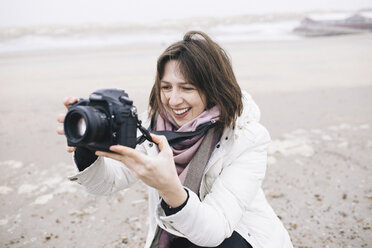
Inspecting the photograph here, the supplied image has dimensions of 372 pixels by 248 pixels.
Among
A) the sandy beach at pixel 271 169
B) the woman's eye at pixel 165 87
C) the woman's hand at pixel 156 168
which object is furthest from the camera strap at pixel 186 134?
the sandy beach at pixel 271 169

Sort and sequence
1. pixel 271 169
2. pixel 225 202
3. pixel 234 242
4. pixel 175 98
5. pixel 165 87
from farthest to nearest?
pixel 271 169 → pixel 165 87 → pixel 175 98 → pixel 234 242 → pixel 225 202

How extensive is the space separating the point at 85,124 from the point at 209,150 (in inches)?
30.2

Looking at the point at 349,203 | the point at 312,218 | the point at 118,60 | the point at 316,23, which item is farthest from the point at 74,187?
the point at 316,23

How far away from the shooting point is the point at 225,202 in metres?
1.54

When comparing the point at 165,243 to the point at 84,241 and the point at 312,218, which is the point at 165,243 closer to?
the point at 84,241

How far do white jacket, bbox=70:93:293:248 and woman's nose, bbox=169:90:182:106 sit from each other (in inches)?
11.3

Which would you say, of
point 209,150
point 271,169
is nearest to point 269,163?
point 271,169

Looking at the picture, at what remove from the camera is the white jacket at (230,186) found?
4.85 feet

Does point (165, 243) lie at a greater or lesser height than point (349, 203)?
greater

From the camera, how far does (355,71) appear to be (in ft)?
33.0

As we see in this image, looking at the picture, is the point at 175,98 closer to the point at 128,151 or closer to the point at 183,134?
the point at 183,134

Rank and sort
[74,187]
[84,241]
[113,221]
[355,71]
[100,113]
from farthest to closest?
[355,71], [74,187], [113,221], [84,241], [100,113]

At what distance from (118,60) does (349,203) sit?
1234cm

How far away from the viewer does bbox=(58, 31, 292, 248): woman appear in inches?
65.0
